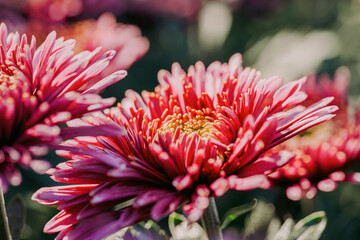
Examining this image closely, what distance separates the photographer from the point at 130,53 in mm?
746

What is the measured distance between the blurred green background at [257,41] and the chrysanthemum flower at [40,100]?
433 mm

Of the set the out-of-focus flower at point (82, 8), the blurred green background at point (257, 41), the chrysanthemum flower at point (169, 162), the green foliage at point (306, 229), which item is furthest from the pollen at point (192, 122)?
the out-of-focus flower at point (82, 8)

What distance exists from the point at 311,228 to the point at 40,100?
0.27 metres

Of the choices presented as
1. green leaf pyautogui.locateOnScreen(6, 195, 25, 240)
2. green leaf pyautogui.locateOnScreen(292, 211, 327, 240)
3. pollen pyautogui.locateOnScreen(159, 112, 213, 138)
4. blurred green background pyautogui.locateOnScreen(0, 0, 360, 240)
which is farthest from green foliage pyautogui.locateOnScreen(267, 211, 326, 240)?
blurred green background pyautogui.locateOnScreen(0, 0, 360, 240)

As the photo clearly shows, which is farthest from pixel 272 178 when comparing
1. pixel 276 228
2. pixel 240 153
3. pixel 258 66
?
pixel 258 66

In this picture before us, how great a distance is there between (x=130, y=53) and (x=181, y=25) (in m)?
0.56

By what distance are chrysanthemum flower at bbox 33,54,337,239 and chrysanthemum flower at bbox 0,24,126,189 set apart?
0.03m

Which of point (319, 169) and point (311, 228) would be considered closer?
point (311, 228)

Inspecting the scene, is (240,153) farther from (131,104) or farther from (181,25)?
(181,25)

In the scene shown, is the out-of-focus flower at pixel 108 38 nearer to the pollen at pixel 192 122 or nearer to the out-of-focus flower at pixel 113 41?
the out-of-focus flower at pixel 113 41

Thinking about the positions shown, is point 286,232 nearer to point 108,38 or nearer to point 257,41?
point 108,38

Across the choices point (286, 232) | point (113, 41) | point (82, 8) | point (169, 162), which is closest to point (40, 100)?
point (169, 162)

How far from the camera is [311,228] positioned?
1.36ft

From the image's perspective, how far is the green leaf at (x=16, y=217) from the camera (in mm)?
449
